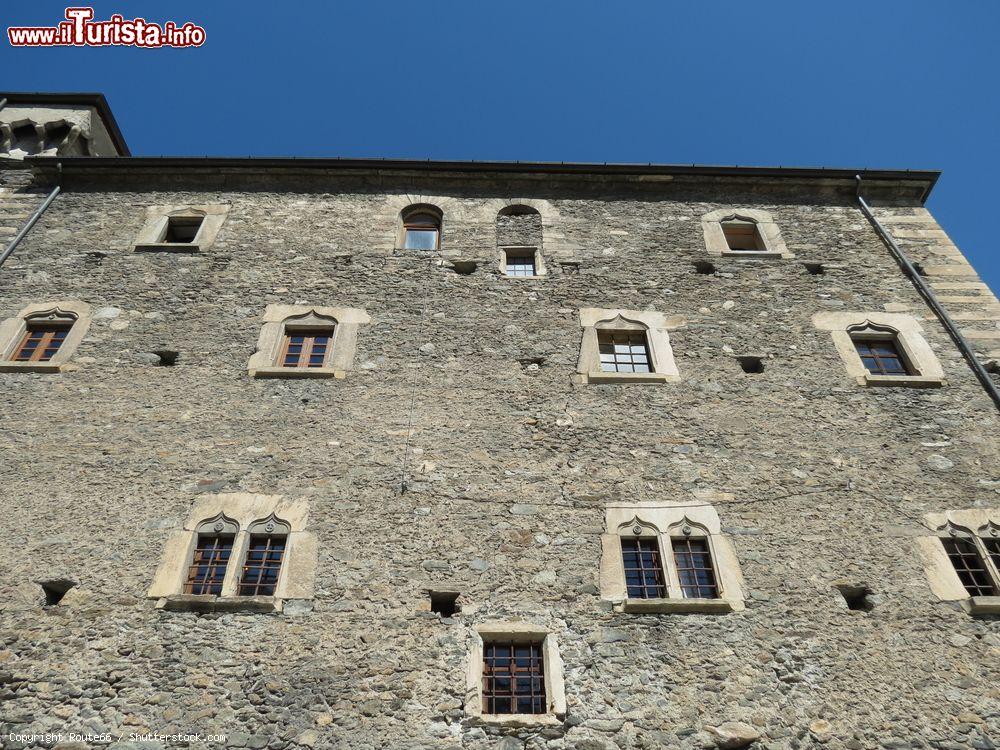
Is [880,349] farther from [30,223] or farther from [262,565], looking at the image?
[30,223]

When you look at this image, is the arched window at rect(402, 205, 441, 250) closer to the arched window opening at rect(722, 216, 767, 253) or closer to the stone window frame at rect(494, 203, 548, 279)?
the stone window frame at rect(494, 203, 548, 279)

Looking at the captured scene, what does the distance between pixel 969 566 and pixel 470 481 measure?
5291mm

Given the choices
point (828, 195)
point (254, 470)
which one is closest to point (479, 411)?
point (254, 470)

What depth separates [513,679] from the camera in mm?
6875

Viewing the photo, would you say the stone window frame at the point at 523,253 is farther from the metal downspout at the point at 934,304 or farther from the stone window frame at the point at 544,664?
the stone window frame at the point at 544,664

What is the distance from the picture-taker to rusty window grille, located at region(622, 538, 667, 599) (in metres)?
7.54

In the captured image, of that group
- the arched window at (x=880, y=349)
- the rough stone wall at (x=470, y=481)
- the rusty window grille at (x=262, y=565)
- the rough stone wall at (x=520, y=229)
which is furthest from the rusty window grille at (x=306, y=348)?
the arched window at (x=880, y=349)

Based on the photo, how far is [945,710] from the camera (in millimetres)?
6504

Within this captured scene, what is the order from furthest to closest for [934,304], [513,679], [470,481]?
[934,304] → [470,481] → [513,679]

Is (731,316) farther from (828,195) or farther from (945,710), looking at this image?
(945,710)

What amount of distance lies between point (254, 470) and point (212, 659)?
2245 millimetres

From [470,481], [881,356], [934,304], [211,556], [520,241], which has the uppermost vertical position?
[520,241]

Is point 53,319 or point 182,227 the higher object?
point 182,227

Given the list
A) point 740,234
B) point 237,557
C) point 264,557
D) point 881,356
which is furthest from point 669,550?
point 740,234
